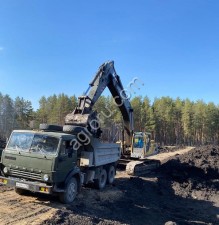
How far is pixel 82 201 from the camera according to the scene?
38.6 feet

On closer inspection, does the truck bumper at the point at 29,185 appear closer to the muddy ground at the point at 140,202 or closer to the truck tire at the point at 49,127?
the muddy ground at the point at 140,202

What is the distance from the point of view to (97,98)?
15586 mm

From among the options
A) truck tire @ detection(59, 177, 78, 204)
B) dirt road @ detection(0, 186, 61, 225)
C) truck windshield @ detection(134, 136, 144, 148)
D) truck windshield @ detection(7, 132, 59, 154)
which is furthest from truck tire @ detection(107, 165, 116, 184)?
truck windshield @ detection(7, 132, 59, 154)

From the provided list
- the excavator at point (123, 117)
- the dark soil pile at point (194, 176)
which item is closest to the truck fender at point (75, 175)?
the excavator at point (123, 117)

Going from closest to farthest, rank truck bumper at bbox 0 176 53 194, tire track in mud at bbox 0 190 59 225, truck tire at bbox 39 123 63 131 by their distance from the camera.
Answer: tire track in mud at bbox 0 190 59 225 → truck bumper at bbox 0 176 53 194 → truck tire at bbox 39 123 63 131

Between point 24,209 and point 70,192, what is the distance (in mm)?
1720

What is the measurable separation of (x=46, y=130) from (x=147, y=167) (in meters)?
10.8

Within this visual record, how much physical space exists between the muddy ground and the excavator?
41.6 inches

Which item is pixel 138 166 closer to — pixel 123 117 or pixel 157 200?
pixel 123 117

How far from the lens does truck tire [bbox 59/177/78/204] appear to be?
10531 mm

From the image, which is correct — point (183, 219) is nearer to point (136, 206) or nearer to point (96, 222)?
point (136, 206)

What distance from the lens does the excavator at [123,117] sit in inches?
537

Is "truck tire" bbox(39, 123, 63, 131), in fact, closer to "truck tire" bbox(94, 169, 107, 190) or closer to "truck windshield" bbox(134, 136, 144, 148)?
"truck tire" bbox(94, 169, 107, 190)

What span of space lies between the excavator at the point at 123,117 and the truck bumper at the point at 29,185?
8.94ft
